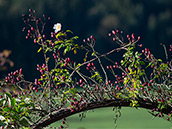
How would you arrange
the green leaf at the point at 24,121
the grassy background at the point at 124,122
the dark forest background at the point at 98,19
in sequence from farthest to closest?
the dark forest background at the point at 98,19, the grassy background at the point at 124,122, the green leaf at the point at 24,121

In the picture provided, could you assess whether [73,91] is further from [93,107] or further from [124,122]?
[124,122]

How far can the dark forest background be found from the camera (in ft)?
40.7

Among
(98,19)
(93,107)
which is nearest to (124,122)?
(93,107)

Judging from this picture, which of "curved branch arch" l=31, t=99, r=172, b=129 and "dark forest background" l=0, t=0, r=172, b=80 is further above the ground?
"dark forest background" l=0, t=0, r=172, b=80

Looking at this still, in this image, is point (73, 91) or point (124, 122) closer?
point (73, 91)

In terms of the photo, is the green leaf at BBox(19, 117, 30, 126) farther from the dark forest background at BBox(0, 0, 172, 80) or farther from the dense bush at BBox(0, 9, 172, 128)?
the dark forest background at BBox(0, 0, 172, 80)

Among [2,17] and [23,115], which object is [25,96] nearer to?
[23,115]

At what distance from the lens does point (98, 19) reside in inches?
510

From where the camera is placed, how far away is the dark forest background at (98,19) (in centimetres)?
1240

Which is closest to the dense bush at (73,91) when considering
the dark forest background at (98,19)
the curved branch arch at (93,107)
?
the curved branch arch at (93,107)

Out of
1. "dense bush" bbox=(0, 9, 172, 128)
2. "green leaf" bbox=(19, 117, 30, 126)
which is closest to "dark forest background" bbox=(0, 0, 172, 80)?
"dense bush" bbox=(0, 9, 172, 128)

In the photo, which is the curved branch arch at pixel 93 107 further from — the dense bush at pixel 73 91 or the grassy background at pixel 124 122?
the grassy background at pixel 124 122

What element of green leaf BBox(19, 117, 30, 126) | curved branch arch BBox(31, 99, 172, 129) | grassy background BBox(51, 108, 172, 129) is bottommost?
green leaf BBox(19, 117, 30, 126)

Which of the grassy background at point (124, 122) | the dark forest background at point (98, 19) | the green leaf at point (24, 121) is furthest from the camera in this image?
the dark forest background at point (98, 19)
